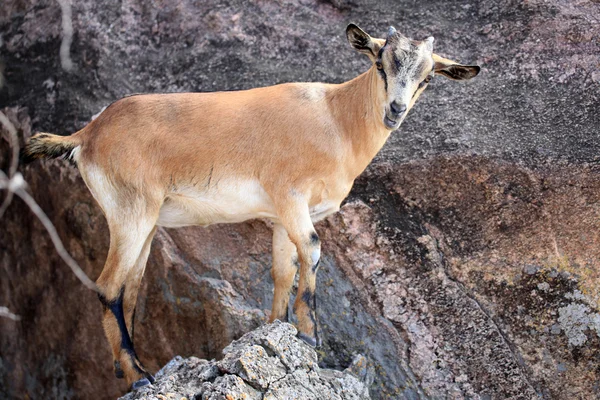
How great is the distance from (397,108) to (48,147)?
3118 mm

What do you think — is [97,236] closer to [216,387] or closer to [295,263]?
[295,263]

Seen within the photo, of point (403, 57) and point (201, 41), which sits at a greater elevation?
point (403, 57)

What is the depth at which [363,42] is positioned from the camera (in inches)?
273

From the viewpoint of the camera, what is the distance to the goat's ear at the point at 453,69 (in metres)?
6.97

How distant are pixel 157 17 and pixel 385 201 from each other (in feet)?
12.7

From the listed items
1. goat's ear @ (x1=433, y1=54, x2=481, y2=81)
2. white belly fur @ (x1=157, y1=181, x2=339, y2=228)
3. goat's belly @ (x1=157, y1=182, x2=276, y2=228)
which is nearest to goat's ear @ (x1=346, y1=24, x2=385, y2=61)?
goat's ear @ (x1=433, y1=54, x2=481, y2=81)

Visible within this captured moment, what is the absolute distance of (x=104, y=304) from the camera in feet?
23.3

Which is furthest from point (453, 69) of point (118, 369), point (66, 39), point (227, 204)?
point (118, 369)

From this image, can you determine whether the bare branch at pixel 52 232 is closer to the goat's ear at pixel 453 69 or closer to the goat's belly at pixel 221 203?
the goat's belly at pixel 221 203

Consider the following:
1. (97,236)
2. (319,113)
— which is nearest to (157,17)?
(97,236)

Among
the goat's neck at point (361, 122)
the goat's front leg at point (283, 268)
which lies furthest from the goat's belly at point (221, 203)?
the goat's neck at point (361, 122)

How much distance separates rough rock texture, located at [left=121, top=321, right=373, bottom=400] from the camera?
5887 mm

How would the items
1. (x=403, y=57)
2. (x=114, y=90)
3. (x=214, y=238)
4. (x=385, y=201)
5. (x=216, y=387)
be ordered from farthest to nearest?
(x=114, y=90)
(x=214, y=238)
(x=385, y=201)
(x=403, y=57)
(x=216, y=387)

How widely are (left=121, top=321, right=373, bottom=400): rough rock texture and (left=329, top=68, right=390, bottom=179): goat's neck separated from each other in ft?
5.37
